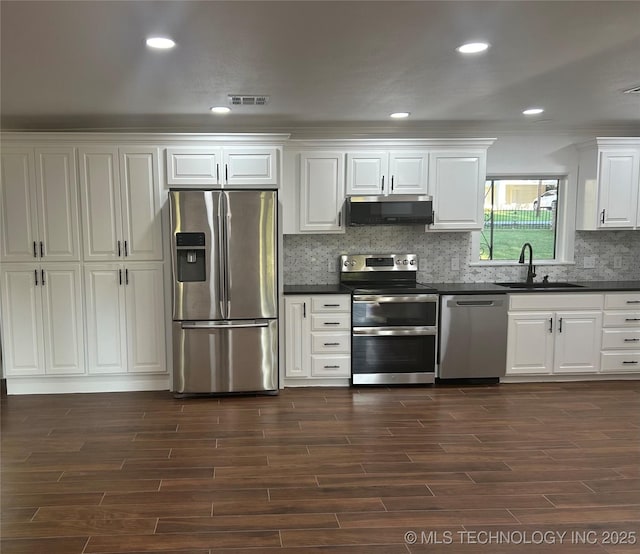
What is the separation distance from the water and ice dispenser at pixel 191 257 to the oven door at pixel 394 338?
1.38 metres

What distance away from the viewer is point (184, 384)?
4527 millimetres

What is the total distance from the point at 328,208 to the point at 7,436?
10.3ft

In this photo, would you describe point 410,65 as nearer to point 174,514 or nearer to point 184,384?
point 174,514

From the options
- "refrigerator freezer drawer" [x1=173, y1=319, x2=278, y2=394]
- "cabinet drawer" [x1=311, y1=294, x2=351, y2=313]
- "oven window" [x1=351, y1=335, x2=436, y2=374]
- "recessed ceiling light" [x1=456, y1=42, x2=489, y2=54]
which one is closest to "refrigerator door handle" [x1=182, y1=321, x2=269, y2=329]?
"refrigerator freezer drawer" [x1=173, y1=319, x2=278, y2=394]

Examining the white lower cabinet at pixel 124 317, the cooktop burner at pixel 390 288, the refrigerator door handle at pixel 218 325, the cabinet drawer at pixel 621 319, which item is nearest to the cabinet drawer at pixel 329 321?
the cooktop burner at pixel 390 288

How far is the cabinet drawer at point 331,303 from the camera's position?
15.7 feet

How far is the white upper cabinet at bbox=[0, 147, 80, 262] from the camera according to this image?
14.6 ft

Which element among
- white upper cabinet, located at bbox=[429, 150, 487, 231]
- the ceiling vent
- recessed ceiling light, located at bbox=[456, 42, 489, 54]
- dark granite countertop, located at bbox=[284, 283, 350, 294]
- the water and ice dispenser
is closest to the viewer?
recessed ceiling light, located at bbox=[456, 42, 489, 54]

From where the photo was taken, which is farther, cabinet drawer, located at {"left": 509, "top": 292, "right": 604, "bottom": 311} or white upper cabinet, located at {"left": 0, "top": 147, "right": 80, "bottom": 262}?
cabinet drawer, located at {"left": 509, "top": 292, "right": 604, "bottom": 311}

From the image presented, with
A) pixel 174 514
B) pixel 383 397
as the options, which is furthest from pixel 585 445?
pixel 174 514

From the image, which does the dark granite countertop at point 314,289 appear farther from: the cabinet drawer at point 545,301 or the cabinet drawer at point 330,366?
the cabinet drawer at point 545,301

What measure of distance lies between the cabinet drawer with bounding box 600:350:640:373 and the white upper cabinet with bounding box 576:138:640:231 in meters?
1.21

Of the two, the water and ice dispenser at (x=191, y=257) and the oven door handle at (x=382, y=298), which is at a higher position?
the water and ice dispenser at (x=191, y=257)

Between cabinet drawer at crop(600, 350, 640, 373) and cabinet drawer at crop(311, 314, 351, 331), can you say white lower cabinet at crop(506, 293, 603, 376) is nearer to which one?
cabinet drawer at crop(600, 350, 640, 373)
